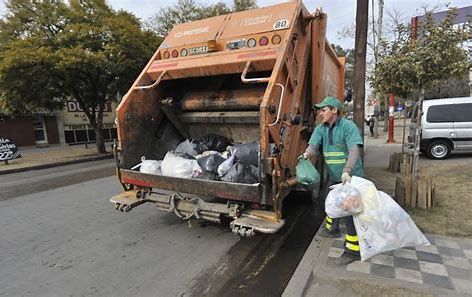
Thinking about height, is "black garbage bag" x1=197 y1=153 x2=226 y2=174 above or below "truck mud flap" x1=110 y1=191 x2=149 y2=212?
above

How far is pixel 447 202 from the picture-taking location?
4.54m

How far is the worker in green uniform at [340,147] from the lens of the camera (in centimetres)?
296

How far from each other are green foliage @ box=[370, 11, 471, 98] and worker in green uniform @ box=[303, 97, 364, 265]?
2.67 m

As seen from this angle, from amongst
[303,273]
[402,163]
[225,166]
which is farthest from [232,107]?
[402,163]

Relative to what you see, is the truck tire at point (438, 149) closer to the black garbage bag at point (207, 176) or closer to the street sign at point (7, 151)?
the black garbage bag at point (207, 176)

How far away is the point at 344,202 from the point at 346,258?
2.03ft

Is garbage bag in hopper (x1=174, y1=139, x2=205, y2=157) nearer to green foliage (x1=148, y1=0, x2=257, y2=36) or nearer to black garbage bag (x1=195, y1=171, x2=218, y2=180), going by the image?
black garbage bag (x1=195, y1=171, x2=218, y2=180)

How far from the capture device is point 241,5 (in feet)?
73.6

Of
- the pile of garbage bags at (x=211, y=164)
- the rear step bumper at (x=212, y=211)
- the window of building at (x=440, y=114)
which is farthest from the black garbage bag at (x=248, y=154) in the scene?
the window of building at (x=440, y=114)

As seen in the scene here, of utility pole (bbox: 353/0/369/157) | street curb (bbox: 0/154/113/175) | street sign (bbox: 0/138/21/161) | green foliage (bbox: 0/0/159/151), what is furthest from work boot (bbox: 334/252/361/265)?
street sign (bbox: 0/138/21/161)

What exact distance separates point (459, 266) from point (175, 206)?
2897 mm

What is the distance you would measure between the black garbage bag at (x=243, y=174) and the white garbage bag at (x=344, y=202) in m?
0.85

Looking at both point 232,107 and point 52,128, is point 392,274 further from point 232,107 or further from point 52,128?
point 52,128

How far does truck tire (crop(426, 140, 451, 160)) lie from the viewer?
29.8ft
